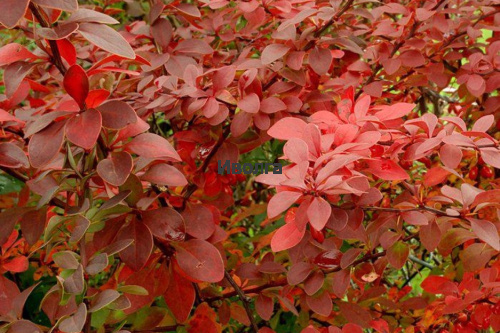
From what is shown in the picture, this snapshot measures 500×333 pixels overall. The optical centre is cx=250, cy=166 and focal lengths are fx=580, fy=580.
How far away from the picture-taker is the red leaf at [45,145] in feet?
2.46

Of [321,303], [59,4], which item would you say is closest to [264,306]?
[321,303]

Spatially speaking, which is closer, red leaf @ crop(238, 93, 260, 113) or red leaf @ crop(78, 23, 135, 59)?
red leaf @ crop(78, 23, 135, 59)

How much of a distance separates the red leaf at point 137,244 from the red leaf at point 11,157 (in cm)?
19

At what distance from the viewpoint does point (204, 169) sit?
1154mm

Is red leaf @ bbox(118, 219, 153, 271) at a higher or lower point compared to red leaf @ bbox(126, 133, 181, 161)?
lower

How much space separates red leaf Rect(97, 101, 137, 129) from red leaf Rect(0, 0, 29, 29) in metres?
0.19

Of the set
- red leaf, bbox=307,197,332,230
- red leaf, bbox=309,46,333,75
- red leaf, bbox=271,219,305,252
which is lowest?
red leaf, bbox=271,219,305,252

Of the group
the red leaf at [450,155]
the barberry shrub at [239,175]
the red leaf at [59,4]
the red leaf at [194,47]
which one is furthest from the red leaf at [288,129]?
the red leaf at [194,47]

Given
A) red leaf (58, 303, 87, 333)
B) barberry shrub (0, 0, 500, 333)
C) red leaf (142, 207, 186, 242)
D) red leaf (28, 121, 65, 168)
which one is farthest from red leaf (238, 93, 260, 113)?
red leaf (58, 303, 87, 333)

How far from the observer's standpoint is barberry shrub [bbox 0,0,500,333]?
2.52 feet

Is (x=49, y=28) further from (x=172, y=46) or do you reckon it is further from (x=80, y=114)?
(x=172, y=46)

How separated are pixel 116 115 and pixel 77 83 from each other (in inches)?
2.6

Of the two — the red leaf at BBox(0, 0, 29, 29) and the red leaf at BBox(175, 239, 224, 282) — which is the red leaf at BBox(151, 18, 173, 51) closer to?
the red leaf at BBox(175, 239, 224, 282)

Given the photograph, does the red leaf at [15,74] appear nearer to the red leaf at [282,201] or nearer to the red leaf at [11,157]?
the red leaf at [11,157]
